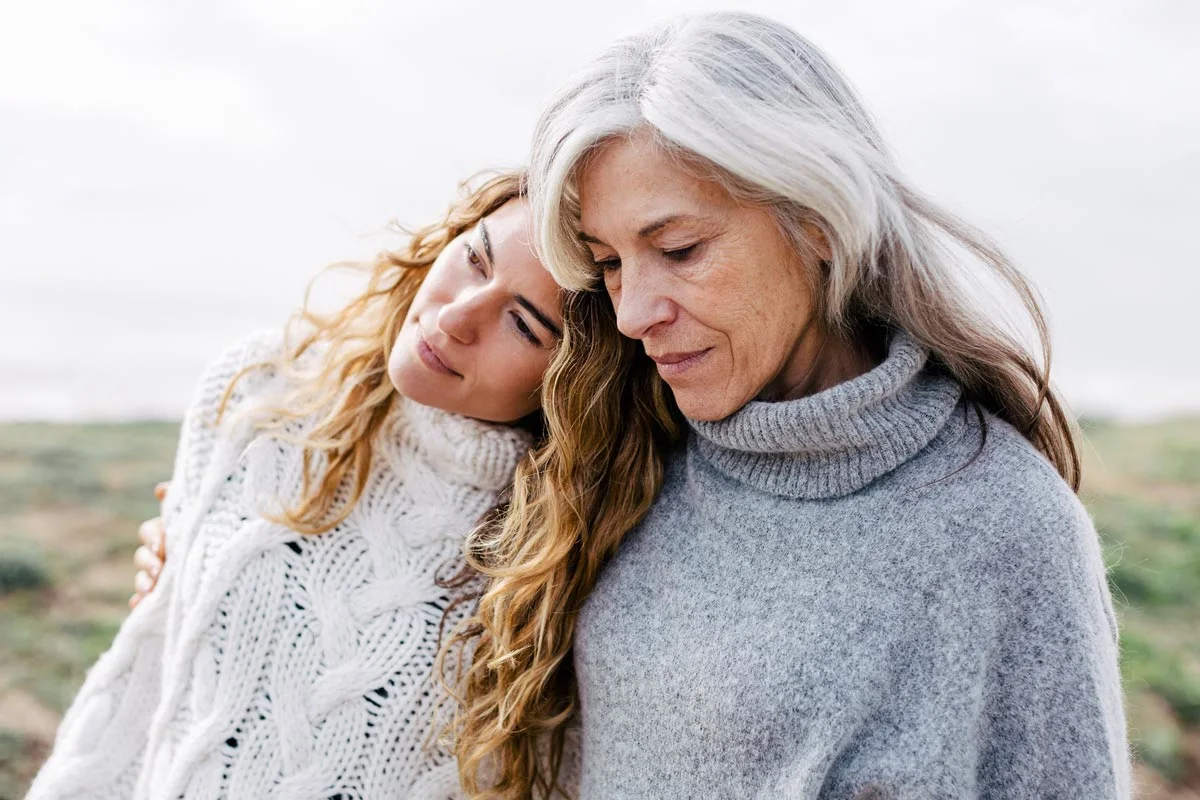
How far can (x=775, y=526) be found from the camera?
71.0 inches

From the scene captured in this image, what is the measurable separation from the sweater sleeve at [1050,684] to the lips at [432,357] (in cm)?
101

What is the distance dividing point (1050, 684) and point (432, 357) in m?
1.15

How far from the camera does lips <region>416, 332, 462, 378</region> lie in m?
2.00

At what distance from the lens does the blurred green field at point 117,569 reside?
11.2ft

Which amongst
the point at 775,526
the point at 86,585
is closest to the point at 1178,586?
the point at 775,526

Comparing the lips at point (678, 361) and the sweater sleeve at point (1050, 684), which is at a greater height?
the lips at point (678, 361)

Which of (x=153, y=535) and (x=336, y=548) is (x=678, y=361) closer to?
(x=336, y=548)

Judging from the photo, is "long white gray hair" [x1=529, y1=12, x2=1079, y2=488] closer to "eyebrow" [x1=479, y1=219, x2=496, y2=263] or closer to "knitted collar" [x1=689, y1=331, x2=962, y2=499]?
"knitted collar" [x1=689, y1=331, x2=962, y2=499]

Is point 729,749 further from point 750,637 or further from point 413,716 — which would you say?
point 413,716

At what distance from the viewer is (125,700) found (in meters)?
2.12

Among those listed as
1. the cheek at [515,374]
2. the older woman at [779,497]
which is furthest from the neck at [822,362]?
the cheek at [515,374]

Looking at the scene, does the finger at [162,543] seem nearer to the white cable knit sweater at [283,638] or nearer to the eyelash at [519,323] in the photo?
the white cable knit sweater at [283,638]

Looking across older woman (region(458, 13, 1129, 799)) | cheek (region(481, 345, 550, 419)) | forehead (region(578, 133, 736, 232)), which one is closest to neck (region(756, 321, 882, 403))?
older woman (region(458, 13, 1129, 799))

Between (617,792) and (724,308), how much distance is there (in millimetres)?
844
